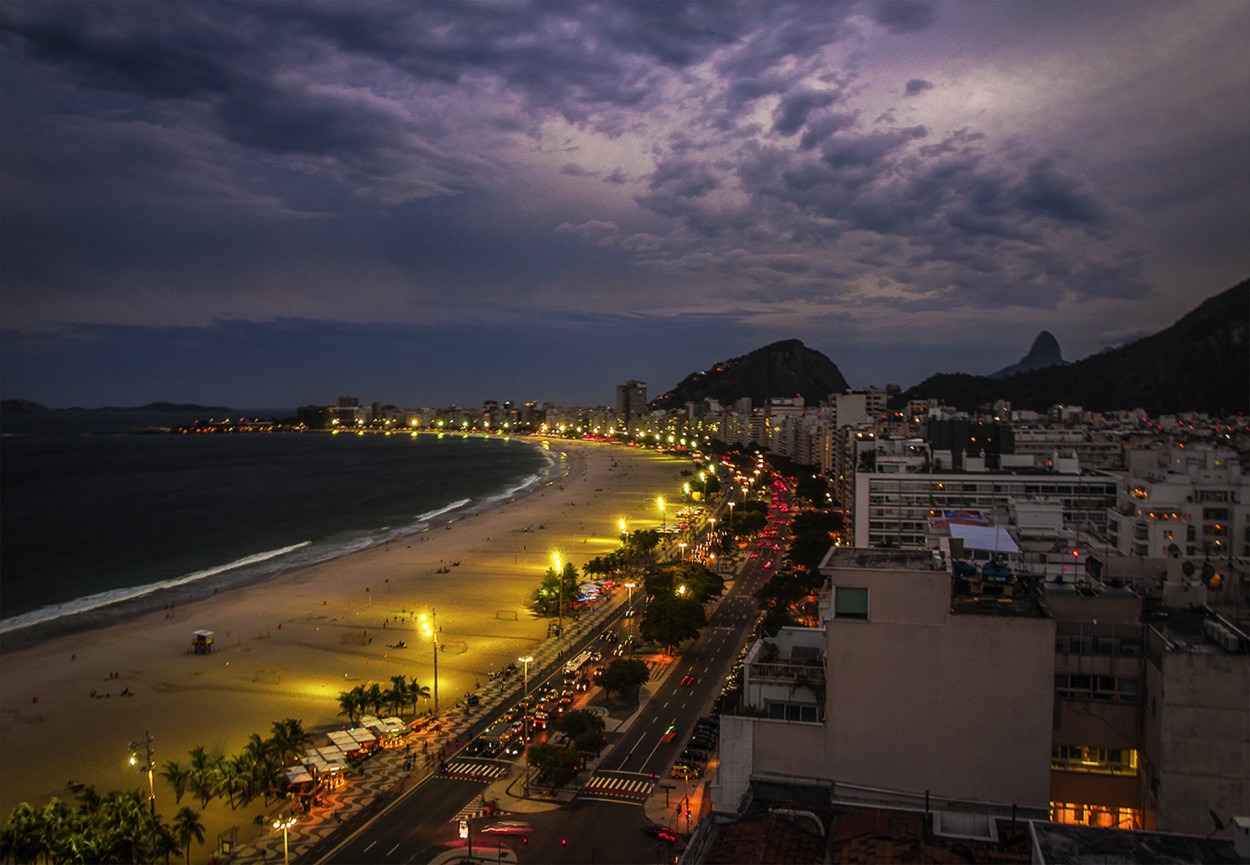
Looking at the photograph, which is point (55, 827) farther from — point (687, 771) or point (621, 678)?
point (621, 678)

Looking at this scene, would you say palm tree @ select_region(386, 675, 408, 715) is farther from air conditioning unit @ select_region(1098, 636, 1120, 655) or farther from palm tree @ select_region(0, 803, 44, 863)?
air conditioning unit @ select_region(1098, 636, 1120, 655)

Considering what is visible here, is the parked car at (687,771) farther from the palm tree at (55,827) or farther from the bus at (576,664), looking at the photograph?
the palm tree at (55,827)

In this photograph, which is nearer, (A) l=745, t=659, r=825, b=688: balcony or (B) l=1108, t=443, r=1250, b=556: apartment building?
(A) l=745, t=659, r=825, b=688: balcony

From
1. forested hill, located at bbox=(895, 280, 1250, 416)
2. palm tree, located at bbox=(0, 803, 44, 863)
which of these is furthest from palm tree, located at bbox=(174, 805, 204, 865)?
forested hill, located at bbox=(895, 280, 1250, 416)

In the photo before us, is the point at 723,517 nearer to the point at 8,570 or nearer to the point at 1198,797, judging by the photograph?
the point at 8,570

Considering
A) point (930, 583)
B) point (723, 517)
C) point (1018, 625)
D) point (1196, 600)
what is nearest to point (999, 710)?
point (1018, 625)

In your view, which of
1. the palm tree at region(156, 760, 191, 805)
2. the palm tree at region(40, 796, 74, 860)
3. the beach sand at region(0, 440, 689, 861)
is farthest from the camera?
the beach sand at region(0, 440, 689, 861)
